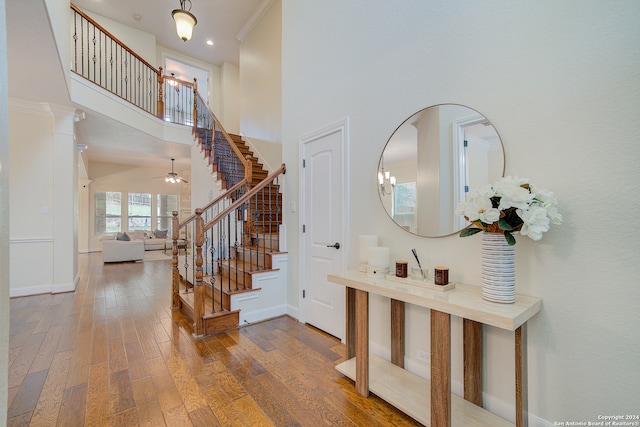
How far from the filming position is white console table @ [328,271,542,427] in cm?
132

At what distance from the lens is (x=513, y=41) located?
152 centimetres

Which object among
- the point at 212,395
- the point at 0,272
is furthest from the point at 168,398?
the point at 0,272

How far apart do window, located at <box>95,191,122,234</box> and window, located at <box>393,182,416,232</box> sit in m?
10.7

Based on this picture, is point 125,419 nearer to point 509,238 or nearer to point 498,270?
point 498,270

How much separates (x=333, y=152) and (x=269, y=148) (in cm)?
343

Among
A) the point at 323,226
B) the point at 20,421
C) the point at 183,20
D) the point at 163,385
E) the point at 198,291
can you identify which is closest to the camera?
the point at 20,421

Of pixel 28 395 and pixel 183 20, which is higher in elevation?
pixel 183 20

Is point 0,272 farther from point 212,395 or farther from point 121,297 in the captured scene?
point 121,297

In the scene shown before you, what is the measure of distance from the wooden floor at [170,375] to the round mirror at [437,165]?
1.29 meters

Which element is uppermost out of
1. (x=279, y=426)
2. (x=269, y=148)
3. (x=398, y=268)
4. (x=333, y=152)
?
(x=269, y=148)

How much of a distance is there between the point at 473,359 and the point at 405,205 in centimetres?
108

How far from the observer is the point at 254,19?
6.00 meters

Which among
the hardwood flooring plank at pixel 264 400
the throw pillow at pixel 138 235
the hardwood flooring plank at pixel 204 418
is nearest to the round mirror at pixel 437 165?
the hardwood flooring plank at pixel 264 400

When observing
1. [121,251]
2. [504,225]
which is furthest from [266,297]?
[121,251]
